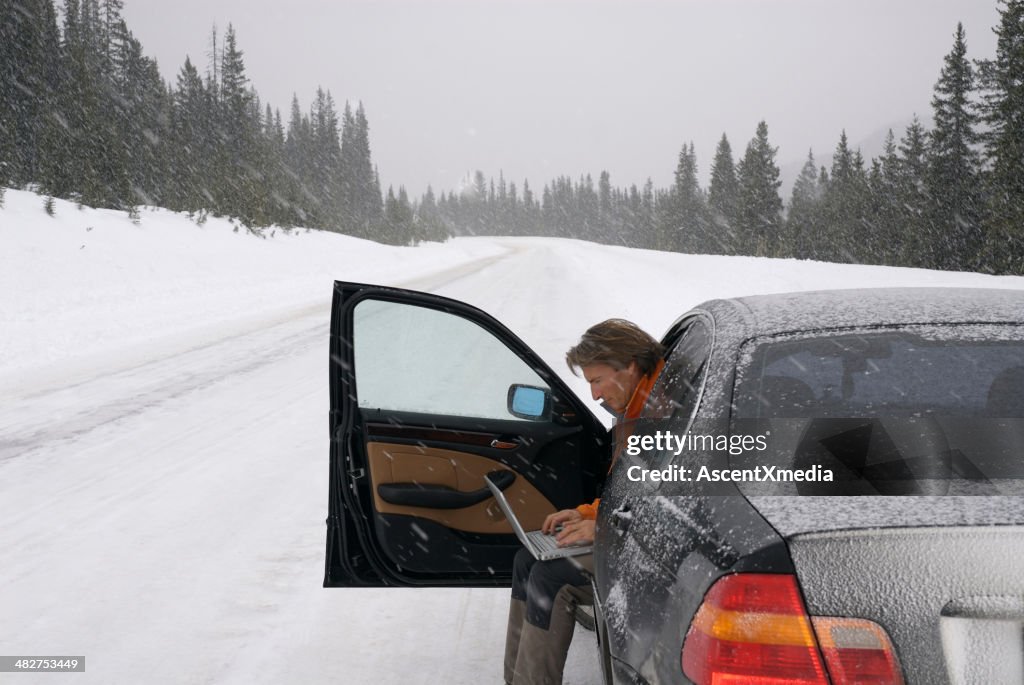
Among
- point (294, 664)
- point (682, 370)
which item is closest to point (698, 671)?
point (682, 370)

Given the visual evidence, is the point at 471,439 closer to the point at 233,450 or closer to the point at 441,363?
the point at 233,450

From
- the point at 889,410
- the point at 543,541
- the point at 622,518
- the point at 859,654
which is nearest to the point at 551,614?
the point at 543,541

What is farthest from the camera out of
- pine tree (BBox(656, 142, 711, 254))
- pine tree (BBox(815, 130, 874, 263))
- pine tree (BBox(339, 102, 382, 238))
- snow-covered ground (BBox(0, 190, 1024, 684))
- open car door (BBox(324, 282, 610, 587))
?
pine tree (BBox(656, 142, 711, 254))

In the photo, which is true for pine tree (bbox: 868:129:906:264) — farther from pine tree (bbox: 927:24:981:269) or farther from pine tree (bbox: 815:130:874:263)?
pine tree (bbox: 927:24:981:269)

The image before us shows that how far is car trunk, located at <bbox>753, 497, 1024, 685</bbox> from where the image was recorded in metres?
1.17

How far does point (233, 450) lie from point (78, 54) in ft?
94.0

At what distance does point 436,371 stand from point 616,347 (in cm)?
640

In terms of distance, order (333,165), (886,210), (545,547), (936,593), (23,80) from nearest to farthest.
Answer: (936,593) → (545,547) → (23,80) → (886,210) → (333,165)

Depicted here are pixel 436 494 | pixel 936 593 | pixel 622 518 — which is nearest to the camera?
pixel 936 593

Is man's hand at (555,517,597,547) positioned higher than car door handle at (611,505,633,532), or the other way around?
car door handle at (611,505,633,532)

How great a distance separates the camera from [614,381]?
8.55ft

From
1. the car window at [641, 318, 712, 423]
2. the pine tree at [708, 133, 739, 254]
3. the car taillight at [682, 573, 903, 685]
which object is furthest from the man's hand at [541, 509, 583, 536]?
the pine tree at [708, 133, 739, 254]

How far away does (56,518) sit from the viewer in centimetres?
437

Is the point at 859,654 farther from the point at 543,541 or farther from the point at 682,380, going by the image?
the point at 543,541
